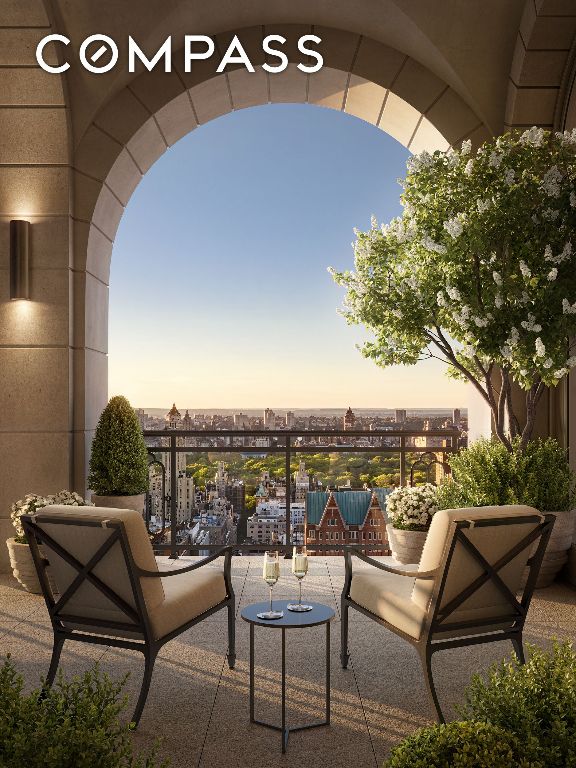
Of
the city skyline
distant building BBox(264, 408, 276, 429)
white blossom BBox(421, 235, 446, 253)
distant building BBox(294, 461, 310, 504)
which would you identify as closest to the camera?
white blossom BBox(421, 235, 446, 253)

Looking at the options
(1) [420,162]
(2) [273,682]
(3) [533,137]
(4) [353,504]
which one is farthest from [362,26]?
(2) [273,682]

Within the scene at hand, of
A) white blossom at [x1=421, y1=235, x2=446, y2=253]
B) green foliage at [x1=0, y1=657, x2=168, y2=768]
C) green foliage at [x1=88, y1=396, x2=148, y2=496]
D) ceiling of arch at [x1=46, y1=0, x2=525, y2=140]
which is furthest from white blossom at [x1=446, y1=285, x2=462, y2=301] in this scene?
green foliage at [x1=0, y1=657, x2=168, y2=768]

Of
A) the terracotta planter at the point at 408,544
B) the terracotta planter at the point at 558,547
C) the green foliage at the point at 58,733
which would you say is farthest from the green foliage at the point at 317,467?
the green foliage at the point at 58,733

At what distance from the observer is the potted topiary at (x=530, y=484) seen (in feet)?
16.1

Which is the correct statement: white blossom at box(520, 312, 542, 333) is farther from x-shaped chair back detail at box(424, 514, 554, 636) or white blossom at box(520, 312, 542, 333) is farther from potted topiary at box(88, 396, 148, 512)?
potted topiary at box(88, 396, 148, 512)

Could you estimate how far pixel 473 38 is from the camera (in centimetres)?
566

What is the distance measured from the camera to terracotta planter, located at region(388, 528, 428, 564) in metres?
5.30

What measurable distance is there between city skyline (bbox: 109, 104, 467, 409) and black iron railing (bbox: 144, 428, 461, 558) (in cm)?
460

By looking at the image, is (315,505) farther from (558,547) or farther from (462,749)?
(462,749)

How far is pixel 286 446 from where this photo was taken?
20.6 feet

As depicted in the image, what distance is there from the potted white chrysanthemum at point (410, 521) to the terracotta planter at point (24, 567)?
2.68m

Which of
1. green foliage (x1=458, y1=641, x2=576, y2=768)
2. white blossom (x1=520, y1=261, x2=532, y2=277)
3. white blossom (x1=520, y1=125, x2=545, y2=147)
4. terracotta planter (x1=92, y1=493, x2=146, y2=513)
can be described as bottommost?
terracotta planter (x1=92, y1=493, x2=146, y2=513)

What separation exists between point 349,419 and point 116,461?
85.3 inches

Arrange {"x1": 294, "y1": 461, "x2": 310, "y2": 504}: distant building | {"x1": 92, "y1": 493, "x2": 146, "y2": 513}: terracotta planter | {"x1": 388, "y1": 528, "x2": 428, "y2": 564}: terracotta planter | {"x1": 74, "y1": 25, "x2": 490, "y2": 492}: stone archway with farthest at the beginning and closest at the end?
{"x1": 294, "y1": 461, "x2": 310, "y2": 504}: distant building < {"x1": 74, "y1": 25, "x2": 490, "y2": 492}: stone archway < {"x1": 92, "y1": 493, "x2": 146, "y2": 513}: terracotta planter < {"x1": 388, "y1": 528, "x2": 428, "y2": 564}: terracotta planter
